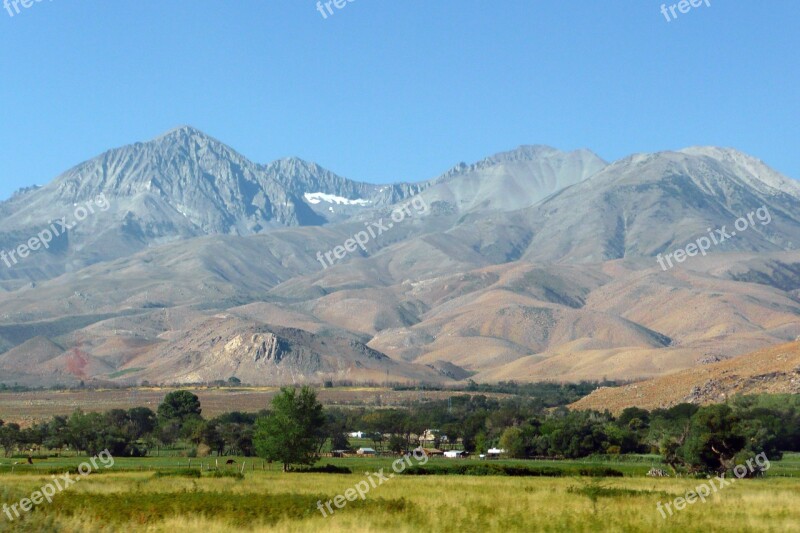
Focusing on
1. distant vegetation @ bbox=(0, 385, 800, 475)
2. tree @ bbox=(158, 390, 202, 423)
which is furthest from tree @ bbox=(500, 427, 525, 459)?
tree @ bbox=(158, 390, 202, 423)

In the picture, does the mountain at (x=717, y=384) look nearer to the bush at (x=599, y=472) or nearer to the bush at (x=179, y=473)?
the bush at (x=599, y=472)

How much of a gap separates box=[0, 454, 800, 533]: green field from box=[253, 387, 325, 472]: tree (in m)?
12.0

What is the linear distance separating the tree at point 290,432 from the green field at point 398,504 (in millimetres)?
12018

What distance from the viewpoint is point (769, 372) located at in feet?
488

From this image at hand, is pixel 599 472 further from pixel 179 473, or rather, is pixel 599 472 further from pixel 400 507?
pixel 400 507

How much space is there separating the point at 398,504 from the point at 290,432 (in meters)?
35.9

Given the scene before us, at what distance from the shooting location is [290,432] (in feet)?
269

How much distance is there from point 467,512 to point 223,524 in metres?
10.4

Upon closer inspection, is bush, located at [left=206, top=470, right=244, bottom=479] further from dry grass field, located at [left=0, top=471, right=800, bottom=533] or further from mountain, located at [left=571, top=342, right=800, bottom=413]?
mountain, located at [left=571, top=342, right=800, bottom=413]

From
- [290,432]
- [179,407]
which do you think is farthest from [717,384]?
[290,432]

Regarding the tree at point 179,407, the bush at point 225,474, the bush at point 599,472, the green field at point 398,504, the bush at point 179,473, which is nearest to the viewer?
the green field at point 398,504

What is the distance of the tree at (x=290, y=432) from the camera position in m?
81.6

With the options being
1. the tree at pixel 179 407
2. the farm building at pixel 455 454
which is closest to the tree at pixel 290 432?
the farm building at pixel 455 454

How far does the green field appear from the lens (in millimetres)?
38938
